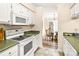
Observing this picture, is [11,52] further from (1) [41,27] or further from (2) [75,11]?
(2) [75,11]

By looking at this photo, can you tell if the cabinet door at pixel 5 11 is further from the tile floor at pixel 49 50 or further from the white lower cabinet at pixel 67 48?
the white lower cabinet at pixel 67 48

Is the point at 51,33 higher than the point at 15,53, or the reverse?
the point at 51,33

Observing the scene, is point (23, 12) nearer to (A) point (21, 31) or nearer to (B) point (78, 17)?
(A) point (21, 31)

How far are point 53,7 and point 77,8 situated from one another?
332 millimetres

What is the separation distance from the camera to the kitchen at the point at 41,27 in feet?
4.85

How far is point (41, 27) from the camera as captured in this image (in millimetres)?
1541

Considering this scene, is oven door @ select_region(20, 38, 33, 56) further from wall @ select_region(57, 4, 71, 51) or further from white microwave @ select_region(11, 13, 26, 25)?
wall @ select_region(57, 4, 71, 51)

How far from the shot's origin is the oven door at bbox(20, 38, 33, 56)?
152cm

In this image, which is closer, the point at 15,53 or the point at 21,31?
the point at 15,53

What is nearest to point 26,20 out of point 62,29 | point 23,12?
point 23,12

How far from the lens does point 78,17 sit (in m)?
1.49

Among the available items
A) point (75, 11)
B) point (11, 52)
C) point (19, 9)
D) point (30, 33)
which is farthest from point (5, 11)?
point (75, 11)

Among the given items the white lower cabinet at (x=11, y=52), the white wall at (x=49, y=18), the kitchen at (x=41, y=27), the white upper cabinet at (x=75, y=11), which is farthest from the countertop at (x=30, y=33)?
the white upper cabinet at (x=75, y=11)

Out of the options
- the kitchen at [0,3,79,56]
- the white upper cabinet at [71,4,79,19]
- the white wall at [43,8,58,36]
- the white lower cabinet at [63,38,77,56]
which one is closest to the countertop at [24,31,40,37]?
the kitchen at [0,3,79,56]
